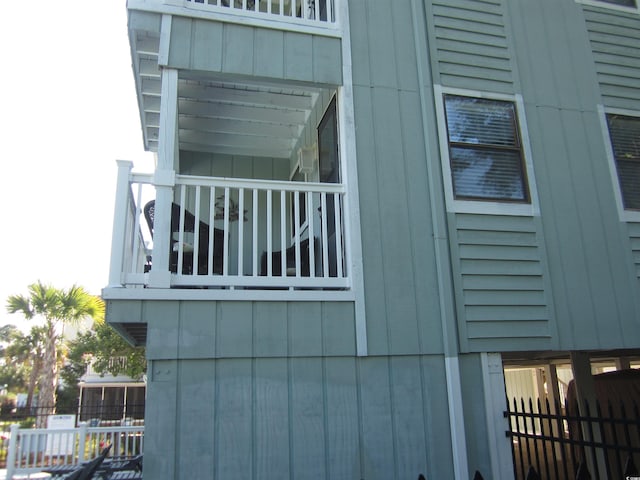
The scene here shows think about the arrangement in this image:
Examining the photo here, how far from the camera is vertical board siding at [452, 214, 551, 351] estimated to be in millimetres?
4098

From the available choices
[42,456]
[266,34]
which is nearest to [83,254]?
[42,456]

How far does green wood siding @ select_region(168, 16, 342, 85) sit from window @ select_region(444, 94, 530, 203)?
1239 millimetres

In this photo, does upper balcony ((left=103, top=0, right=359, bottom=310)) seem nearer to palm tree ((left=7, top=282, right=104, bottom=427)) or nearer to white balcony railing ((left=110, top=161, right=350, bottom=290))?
white balcony railing ((left=110, top=161, right=350, bottom=290))

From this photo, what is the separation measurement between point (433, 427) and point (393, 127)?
8.48 feet

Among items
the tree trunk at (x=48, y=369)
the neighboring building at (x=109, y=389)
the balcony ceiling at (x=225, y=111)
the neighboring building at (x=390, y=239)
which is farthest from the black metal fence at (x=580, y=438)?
the neighboring building at (x=109, y=389)

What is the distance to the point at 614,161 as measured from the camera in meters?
4.93

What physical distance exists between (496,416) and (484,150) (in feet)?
7.95

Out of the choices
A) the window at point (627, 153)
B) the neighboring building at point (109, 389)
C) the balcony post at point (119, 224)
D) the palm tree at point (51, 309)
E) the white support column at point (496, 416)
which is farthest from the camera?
the neighboring building at point (109, 389)

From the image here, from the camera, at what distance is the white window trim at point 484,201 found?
436 cm

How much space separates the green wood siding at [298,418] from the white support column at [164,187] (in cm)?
65

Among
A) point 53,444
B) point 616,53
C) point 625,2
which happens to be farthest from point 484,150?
point 53,444

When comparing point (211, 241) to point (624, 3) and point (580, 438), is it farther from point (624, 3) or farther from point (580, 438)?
point (624, 3)

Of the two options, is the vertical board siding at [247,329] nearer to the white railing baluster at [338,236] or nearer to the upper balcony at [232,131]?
the upper balcony at [232,131]

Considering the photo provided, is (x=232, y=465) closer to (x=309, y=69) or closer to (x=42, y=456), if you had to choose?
(x=309, y=69)
